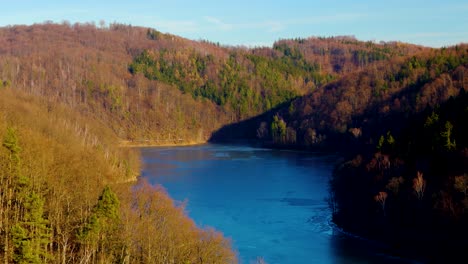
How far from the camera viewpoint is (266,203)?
3509cm

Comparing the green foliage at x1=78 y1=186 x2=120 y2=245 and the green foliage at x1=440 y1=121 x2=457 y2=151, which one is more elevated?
the green foliage at x1=440 y1=121 x2=457 y2=151

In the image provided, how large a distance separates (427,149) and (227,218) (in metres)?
10.6

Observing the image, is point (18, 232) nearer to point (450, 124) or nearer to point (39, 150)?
point (39, 150)

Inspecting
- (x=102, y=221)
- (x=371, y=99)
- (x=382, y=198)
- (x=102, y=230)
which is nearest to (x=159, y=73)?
(x=371, y=99)

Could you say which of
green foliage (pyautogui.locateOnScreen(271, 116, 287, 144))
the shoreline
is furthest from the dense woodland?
the shoreline

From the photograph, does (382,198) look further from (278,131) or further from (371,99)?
(278,131)

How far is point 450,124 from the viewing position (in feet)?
89.2

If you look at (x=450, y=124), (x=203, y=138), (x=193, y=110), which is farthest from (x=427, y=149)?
(x=193, y=110)

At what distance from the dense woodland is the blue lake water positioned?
179cm

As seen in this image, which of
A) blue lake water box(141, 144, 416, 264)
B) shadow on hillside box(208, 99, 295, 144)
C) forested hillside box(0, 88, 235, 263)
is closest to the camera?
forested hillside box(0, 88, 235, 263)

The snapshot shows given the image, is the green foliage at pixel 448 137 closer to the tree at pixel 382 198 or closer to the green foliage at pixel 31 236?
the tree at pixel 382 198

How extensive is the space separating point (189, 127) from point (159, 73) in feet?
60.4

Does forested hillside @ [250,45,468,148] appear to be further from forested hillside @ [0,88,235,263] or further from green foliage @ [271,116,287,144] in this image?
forested hillside @ [0,88,235,263]

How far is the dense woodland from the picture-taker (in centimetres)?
1659
